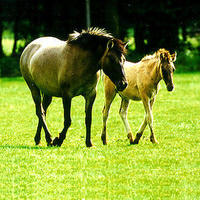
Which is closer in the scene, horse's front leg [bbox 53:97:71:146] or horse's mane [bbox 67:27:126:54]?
horse's mane [bbox 67:27:126:54]

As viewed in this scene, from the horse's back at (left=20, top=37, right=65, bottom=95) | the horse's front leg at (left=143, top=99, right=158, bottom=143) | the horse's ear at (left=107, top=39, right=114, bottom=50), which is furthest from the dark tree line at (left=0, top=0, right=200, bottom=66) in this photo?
the horse's ear at (left=107, top=39, right=114, bottom=50)

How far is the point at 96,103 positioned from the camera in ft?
68.0

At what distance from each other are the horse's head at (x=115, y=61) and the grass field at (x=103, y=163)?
1353mm

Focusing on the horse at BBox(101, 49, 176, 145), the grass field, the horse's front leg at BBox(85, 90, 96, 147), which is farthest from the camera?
the horse at BBox(101, 49, 176, 145)

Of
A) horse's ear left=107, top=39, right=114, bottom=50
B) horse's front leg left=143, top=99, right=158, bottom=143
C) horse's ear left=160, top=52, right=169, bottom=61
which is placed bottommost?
horse's front leg left=143, top=99, right=158, bottom=143

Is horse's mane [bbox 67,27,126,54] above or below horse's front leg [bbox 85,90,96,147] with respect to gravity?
above

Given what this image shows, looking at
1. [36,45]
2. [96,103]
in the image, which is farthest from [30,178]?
[96,103]

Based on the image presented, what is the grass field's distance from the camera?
8.17 m

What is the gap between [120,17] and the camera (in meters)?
39.8

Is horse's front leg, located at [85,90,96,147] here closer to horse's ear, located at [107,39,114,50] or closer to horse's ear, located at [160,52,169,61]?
horse's ear, located at [107,39,114,50]

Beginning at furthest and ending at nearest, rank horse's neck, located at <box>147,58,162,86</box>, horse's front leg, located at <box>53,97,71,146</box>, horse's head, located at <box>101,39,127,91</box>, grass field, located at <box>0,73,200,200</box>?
1. horse's neck, located at <box>147,58,162,86</box>
2. horse's front leg, located at <box>53,97,71,146</box>
3. horse's head, located at <box>101,39,127,91</box>
4. grass field, located at <box>0,73,200,200</box>

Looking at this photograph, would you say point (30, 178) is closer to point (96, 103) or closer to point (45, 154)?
point (45, 154)

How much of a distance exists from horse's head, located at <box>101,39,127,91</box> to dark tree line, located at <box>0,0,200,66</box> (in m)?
26.7

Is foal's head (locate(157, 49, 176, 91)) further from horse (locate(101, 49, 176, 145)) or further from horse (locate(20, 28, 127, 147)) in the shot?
horse (locate(20, 28, 127, 147))
